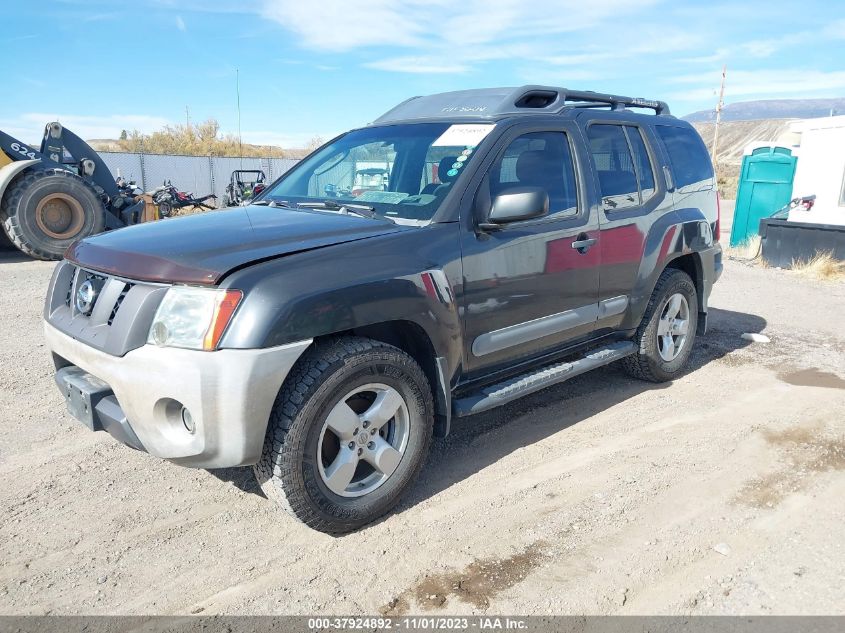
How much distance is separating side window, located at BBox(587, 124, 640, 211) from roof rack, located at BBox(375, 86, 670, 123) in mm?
268

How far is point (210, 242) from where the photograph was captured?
118 inches

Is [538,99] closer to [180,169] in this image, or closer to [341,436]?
[341,436]

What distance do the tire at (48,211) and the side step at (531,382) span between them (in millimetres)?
9424

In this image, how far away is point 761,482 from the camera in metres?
3.64

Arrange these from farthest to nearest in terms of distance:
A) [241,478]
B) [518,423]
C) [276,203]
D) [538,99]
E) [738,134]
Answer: [738,134] < [518,423] < [538,99] < [276,203] < [241,478]

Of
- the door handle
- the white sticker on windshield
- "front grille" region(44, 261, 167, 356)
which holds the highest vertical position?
the white sticker on windshield

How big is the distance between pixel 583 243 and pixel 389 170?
1267 millimetres

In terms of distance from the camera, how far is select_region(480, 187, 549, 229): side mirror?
3.38 meters

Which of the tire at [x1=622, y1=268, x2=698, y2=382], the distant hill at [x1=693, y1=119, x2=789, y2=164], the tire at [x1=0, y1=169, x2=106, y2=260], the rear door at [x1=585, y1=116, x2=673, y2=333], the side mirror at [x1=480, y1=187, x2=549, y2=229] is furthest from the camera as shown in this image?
the distant hill at [x1=693, y1=119, x2=789, y2=164]

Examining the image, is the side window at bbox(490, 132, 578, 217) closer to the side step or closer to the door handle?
the door handle

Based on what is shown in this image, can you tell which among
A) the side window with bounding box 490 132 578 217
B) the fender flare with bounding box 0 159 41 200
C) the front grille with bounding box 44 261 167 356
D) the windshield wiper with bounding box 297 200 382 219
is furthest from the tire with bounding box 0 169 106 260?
the side window with bounding box 490 132 578 217

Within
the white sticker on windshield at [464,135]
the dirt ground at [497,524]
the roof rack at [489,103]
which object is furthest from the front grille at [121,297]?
the roof rack at [489,103]

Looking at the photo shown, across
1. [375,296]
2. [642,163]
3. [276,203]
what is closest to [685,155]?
[642,163]

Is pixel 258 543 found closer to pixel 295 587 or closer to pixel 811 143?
pixel 295 587
